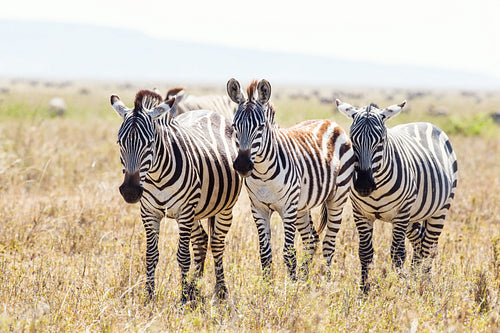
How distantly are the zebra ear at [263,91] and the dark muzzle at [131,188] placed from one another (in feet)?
4.71

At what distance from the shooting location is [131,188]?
4.38 meters

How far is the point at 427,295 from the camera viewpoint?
15.9ft

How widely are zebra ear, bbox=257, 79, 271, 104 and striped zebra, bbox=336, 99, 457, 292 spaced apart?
3.70ft

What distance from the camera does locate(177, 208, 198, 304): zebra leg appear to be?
5074 mm

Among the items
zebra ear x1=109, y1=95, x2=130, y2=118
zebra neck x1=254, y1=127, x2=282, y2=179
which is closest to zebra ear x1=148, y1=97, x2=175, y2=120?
zebra ear x1=109, y1=95, x2=130, y2=118

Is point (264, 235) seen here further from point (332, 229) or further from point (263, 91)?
point (263, 91)

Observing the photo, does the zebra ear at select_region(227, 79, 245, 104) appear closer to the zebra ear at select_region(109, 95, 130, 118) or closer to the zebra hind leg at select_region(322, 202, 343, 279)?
the zebra ear at select_region(109, 95, 130, 118)

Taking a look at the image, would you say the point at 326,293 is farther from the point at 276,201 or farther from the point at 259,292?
the point at 276,201

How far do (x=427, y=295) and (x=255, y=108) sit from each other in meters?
2.42

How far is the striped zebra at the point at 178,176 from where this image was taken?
14.8 feet

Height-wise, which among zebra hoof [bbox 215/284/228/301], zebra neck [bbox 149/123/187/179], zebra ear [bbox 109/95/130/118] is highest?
zebra ear [bbox 109/95/130/118]

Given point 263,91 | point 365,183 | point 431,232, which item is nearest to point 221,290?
point 365,183

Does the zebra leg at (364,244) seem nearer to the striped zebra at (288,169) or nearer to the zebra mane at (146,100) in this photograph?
the striped zebra at (288,169)

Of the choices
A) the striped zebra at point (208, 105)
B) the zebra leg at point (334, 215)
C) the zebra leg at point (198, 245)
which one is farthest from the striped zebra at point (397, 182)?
the striped zebra at point (208, 105)
